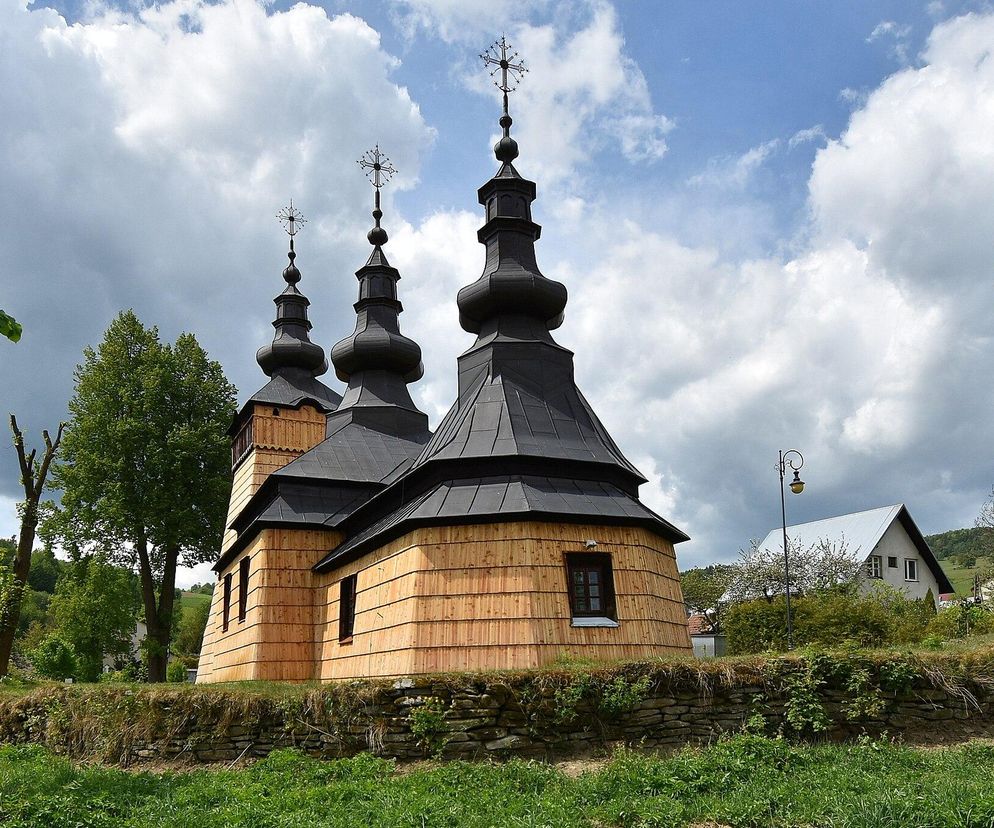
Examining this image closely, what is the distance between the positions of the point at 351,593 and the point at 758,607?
1083 centimetres

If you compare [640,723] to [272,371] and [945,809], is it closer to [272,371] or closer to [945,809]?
[945,809]

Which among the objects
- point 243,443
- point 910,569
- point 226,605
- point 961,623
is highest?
point 243,443

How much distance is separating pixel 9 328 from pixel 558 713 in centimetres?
724

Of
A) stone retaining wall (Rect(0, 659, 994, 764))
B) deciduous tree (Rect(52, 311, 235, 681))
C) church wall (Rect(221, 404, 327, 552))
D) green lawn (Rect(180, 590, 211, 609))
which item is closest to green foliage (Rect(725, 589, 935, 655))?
stone retaining wall (Rect(0, 659, 994, 764))

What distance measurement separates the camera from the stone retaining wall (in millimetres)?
10211

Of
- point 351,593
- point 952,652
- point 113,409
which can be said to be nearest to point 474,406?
point 351,593

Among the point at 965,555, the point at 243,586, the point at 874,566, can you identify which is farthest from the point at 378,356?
the point at 965,555

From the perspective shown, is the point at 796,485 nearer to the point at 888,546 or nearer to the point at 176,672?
the point at 888,546

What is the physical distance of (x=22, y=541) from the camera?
60.9ft

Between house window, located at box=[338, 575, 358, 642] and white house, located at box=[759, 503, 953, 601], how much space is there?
70.7 feet

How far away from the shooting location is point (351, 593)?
58.7 feet

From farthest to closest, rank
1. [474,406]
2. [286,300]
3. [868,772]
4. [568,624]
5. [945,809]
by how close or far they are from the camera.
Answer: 1. [286,300]
2. [474,406]
3. [568,624]
4. [868,772]
5. [945,809]

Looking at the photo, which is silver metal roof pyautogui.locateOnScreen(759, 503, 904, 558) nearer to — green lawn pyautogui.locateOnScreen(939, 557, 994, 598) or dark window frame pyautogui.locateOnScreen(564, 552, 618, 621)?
green lawn pyautogui.locateOnScreen(939, 557, 994, 598)

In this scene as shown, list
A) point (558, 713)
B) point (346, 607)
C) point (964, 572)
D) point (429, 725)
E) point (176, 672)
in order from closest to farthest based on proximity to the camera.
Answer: point (429, 725)
point (558, 713)
point (346, 607)
point (176, 672)
point (964, 572)
